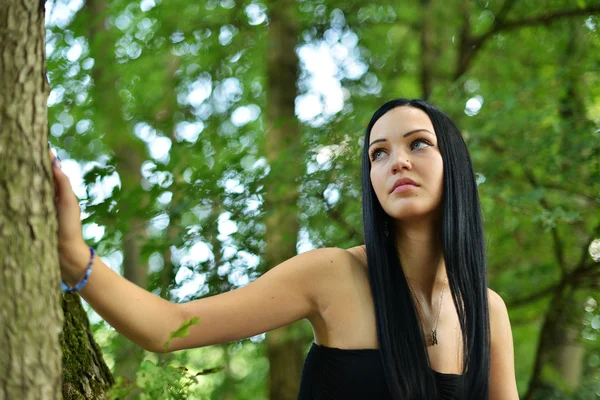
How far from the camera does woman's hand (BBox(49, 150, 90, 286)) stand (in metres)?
1.47

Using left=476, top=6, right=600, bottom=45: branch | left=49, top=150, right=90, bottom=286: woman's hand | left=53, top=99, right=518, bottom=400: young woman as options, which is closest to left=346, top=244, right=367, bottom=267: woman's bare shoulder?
left=53, top=99, right=518, bottom=400: young woman

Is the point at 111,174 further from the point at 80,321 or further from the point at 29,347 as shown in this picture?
the point at 29,347

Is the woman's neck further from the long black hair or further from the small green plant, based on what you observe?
the small green plant

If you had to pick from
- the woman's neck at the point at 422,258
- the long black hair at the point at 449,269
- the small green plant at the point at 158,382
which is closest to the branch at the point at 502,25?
the long black hair at the point at 449,269

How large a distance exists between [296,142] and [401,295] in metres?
2.01

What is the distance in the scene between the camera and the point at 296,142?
14.1ft

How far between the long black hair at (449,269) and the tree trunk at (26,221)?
127 centimetres

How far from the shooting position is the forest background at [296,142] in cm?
351

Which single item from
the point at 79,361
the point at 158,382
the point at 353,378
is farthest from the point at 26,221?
the point at 353,378

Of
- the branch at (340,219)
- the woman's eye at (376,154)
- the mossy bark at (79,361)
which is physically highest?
the branch at (340,219)

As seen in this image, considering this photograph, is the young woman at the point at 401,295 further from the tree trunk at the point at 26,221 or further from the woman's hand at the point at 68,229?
the tree trunk at the point at 26,221

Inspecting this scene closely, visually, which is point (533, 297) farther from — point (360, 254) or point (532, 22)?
point (360, 254)

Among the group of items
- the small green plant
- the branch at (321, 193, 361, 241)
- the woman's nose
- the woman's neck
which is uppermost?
the branch at (321, 193, 361, 241)

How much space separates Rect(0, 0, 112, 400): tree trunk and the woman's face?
1280mm
